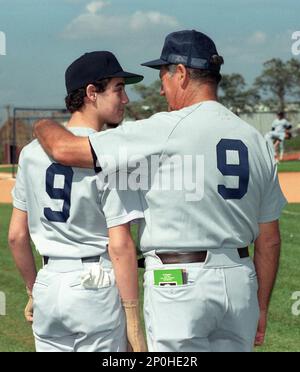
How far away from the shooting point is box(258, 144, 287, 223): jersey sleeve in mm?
3408

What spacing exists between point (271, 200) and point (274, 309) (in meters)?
4.59

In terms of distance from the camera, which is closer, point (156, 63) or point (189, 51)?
point (189, 51)

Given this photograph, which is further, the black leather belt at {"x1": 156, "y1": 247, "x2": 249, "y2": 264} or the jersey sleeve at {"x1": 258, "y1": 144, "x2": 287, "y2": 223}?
the jersey sleeve at {"x1": 258, "y1": 144, "x2": 287, "y2": 223}

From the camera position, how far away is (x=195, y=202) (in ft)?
10.3

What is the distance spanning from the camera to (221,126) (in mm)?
3201

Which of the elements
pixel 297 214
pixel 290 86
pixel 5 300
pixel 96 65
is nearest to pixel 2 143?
pixel 290 86

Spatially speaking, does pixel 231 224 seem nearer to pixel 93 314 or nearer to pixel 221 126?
pixel 221 126

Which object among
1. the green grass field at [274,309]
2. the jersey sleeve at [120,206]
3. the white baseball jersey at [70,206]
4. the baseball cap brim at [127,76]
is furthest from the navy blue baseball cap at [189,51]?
the green grass field at [274,309]

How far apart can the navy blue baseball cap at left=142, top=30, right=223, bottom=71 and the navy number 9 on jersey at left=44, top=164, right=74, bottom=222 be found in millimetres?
643

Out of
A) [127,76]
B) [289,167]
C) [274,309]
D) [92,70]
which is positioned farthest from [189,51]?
[289,167]

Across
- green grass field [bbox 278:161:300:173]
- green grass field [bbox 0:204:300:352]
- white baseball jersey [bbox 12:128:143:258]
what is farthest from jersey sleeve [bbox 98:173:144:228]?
green grass field [bbox 278:161:300:173]

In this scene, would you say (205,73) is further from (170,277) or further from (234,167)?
(170,277)

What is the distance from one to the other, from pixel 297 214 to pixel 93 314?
1263 cm

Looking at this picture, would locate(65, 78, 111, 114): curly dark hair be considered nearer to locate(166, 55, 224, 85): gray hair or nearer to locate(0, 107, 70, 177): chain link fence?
locate(166, 55, 224, 85): gray hair
